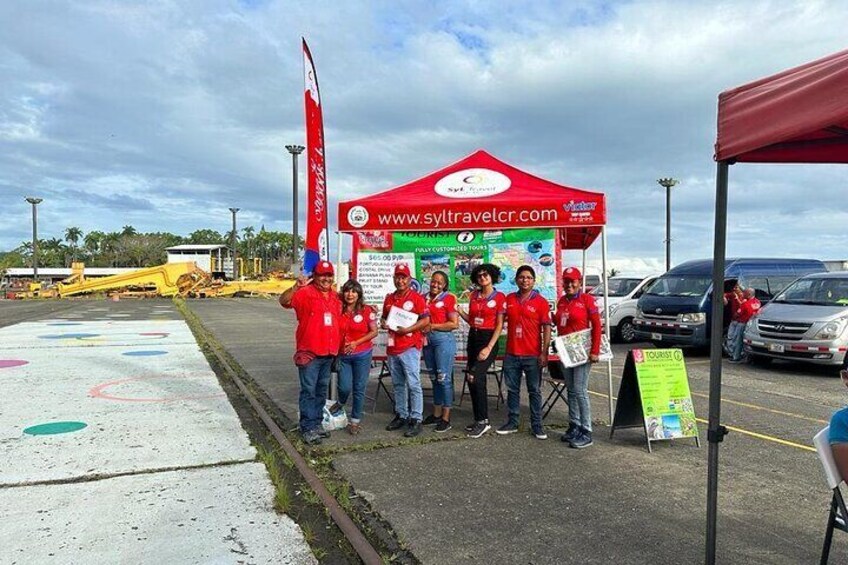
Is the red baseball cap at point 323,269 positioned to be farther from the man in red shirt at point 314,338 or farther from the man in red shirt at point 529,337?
the man in red shirt at point 529,337

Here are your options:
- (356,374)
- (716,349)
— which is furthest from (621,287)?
(716,349)

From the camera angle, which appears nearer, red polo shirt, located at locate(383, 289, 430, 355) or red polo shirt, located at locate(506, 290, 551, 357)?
red polo shirt, located at locate(506, 290, 551, 357)

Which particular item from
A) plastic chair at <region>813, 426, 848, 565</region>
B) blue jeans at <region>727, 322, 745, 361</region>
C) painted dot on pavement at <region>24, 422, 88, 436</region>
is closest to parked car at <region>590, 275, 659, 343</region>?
blue jeans at <region>727, 322, 745, 361</region>

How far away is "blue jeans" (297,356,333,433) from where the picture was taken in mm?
5738

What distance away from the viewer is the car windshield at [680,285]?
13086 mm

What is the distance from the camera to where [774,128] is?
2.58m

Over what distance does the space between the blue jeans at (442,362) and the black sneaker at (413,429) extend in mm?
328

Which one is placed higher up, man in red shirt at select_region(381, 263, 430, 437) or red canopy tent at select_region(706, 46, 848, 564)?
red canopy tent at select_region(706, 46, 848, 564)

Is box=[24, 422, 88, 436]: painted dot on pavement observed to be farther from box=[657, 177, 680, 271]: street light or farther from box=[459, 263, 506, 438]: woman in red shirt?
box=[657, 177, 680, 271]: street light

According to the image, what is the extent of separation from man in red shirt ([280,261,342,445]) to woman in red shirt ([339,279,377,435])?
16cm

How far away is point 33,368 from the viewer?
32.5ft

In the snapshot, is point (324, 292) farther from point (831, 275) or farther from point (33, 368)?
point (831, 275)

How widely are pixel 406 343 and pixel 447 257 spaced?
201cm

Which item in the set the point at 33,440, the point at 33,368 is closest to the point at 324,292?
the point at 33,440
